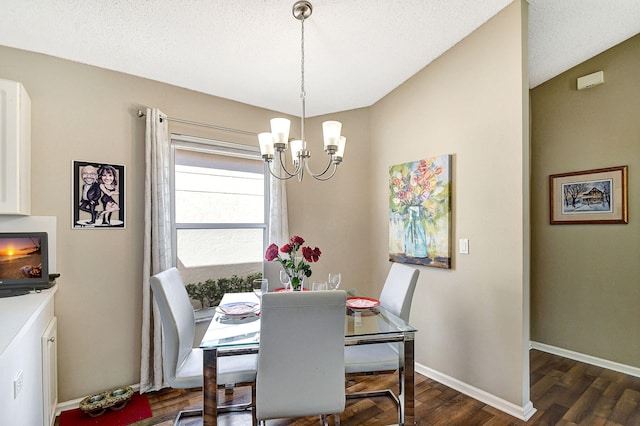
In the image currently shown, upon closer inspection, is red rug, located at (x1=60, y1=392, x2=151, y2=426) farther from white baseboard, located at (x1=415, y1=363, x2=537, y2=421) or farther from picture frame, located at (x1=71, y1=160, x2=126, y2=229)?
white baseboard, located at (x1=415, y1=363, x2=537, y2=421)

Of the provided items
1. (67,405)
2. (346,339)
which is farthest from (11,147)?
(346,339)

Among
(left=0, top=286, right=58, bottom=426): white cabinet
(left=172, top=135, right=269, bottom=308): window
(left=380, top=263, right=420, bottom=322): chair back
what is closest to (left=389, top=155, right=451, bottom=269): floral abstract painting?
(left=380, top=263, right=420, bottom=322): chair back

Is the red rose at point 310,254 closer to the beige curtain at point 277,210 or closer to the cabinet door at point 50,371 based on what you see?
the beige curtain at point 277,210

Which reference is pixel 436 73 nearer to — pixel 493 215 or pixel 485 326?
pixel 493 215

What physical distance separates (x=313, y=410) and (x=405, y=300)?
955 mm

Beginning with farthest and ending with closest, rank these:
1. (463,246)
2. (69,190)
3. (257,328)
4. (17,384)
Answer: (463,246), (69,190), (257,328), (17,384)

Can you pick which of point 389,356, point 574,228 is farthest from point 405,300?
point 574,228

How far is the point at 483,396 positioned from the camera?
2301 millimetres

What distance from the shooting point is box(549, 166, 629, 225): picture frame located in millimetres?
2777

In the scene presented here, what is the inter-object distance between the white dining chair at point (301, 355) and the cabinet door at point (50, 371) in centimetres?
127

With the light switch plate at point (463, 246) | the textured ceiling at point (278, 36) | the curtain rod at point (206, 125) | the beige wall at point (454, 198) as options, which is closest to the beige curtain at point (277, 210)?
the curtain rod at point (206, 125)

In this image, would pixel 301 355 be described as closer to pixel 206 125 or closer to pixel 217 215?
pixel 217 215

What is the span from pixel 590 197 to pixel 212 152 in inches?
143

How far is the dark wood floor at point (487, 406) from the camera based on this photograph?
6.82ft
